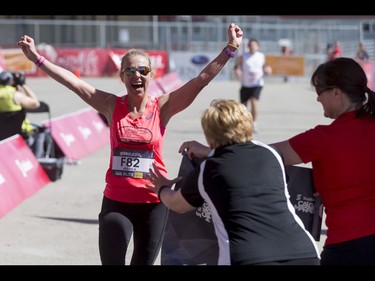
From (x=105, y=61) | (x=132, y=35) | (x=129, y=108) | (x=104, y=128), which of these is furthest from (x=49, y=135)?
(x=132, y=35)

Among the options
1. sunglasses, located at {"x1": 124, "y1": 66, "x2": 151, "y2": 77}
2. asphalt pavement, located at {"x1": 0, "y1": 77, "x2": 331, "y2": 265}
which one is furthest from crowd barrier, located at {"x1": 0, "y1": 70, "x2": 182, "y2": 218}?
sunglasses, located at {"x1": 124, "y1": 66, "x2": 151, "y2": 77}

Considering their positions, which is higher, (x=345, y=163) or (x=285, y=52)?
(x=345, y=163)

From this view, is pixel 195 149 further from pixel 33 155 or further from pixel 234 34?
pixel 33 155

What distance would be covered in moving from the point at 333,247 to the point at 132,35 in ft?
149

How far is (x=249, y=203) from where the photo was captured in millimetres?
3684

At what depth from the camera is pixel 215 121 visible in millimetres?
3729

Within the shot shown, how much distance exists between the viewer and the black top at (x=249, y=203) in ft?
12.1

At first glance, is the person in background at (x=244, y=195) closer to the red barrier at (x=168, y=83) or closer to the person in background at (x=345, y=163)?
the person in background at (x=345, y=163)

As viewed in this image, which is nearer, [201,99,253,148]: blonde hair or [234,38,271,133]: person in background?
[201,99,253,148]: blonde hair

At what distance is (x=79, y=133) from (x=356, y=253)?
10.6m

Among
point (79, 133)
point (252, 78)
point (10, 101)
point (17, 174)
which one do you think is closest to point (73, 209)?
point (17, 174)

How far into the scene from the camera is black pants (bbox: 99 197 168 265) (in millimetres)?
4953

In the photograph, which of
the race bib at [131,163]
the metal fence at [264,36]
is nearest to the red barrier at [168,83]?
the metal fence at [264,36]

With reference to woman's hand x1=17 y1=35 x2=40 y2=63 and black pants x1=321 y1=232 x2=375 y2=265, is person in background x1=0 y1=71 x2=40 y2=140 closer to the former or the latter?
woman's hand x1=17 y1=35 x2=40 y2=63
